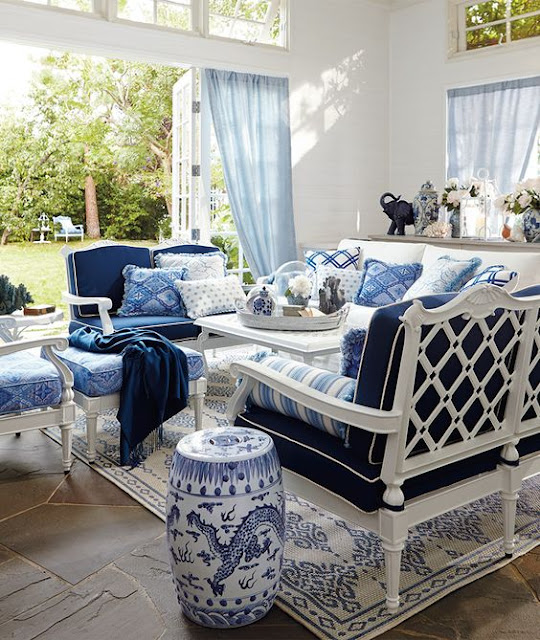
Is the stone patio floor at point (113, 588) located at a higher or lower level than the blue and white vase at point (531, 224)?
lower

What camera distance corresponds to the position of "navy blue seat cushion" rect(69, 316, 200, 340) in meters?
4.74

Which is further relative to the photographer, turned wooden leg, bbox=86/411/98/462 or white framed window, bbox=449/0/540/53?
white framed window, bbox=449/0/540/53

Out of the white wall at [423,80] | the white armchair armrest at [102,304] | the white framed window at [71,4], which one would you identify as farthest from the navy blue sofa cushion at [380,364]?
the white wall at [423,80]

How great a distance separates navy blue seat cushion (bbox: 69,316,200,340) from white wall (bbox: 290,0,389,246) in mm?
2156

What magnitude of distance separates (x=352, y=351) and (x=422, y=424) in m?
0.38

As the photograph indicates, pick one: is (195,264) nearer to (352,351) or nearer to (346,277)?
(346,277)

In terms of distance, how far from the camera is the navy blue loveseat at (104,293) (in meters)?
4.76

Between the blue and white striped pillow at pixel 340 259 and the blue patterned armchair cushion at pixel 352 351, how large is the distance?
3.19 meters

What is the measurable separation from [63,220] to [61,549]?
810cm

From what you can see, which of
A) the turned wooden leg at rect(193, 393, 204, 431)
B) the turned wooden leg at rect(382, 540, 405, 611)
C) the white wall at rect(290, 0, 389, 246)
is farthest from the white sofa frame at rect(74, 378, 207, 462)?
the white wall at rect(290, 0, 389, 246)

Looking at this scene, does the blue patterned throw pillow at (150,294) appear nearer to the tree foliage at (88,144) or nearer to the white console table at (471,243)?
the white console table at (471,243)

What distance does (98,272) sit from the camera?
5.04 metres

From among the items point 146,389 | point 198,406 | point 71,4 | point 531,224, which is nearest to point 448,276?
point 531,224

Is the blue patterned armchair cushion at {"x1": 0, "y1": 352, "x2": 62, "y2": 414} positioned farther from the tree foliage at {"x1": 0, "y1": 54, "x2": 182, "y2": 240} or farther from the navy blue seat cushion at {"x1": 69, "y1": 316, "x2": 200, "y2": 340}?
the tree foliage at {"x1": 0, "y1": 54, "x2": 182, "y2": 240}
